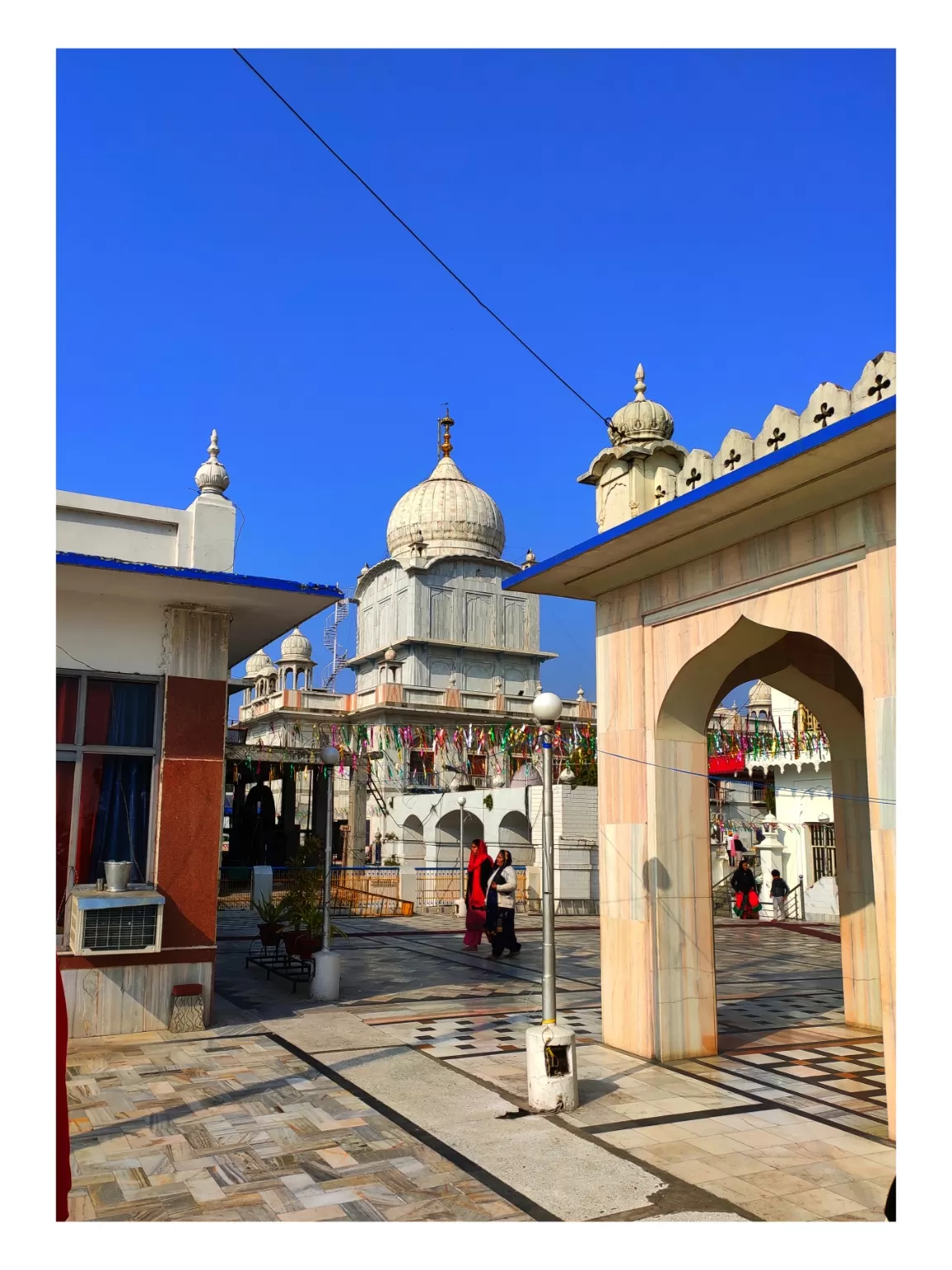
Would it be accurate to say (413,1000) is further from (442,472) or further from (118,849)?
(442,472)

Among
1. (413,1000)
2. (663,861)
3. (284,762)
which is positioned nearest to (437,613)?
(284,762)

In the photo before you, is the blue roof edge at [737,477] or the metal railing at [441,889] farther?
the metal railing at [441,889]

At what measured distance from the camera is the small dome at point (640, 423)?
981 cm

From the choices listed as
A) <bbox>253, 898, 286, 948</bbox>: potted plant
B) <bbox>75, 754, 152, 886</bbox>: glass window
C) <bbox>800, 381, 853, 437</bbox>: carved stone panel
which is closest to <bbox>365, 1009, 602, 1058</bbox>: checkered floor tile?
<bbox>75, 754, 152, 886</bbox>: glass window

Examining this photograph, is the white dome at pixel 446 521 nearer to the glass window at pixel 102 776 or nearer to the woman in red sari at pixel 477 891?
the woman in red sari at pixel 477 891

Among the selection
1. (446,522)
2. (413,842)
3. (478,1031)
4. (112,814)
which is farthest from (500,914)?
(446,522)

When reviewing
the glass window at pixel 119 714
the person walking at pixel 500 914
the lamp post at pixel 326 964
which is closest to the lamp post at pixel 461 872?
the person walking at pixel 500 914

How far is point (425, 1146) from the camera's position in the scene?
20.7 ft

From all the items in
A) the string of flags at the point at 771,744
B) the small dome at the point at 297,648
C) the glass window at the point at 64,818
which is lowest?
the glass window at the point at 64,818

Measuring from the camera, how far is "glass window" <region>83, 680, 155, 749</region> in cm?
1024

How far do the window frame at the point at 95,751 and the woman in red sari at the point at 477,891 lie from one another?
282 inches

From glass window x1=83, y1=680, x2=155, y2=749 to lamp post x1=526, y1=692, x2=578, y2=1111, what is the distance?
4.81 meters

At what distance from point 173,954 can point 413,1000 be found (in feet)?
10.3

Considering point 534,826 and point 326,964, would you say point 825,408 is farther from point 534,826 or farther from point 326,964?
point 534,826
